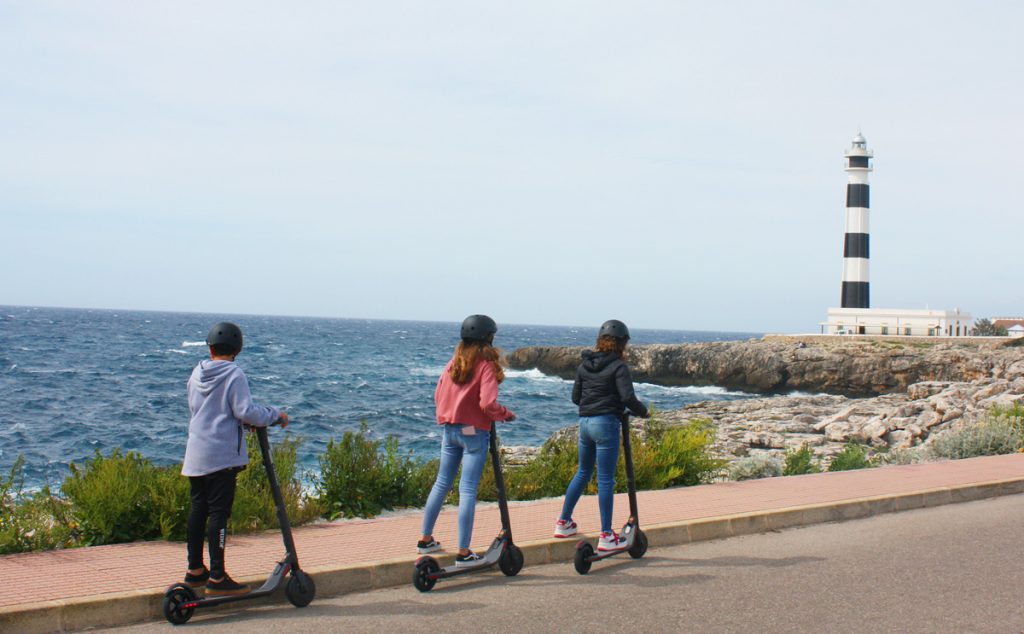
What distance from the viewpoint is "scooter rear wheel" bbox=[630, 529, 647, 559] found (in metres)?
7.86

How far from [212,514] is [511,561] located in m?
2.24

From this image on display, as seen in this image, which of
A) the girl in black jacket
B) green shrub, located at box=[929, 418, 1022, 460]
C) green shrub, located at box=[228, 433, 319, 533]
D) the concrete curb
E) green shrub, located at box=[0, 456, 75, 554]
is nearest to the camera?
the concrete curb

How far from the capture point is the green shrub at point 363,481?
9625 millimetres

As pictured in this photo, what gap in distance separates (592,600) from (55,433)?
83.2 ft

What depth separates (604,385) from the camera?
758 centimetres

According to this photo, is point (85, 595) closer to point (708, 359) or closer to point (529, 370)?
point (708, 359)

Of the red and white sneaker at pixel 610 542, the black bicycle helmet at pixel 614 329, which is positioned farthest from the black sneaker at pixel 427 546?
the black bicycle helmet at pixel 614 329

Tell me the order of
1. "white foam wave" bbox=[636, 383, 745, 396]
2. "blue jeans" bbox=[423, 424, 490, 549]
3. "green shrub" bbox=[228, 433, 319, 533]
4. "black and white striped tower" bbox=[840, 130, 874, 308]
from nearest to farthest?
"blue jeans" bbox=[423, 424, 490, 549] → "green shrub" bbox=[228, 433, 319, 533] → "white foam wave" bbox=[636, 383, 745, 396] → "black and white striped tower" bbox=[840, 130, 874, 308]

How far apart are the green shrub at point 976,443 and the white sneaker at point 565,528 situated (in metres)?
9.98

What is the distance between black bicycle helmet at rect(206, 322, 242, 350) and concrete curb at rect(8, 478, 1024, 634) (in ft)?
5.08

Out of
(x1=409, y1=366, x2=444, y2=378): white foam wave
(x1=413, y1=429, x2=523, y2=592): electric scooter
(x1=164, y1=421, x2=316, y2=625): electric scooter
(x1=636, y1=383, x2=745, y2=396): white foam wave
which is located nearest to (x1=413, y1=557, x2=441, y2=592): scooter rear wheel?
(x1=413, y1=429, x2=523, y2=592): electric scooter

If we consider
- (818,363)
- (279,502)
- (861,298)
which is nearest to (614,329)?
(279,502)

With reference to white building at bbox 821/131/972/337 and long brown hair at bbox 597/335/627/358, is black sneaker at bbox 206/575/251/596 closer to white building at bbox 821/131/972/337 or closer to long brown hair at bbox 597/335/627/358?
long brown hair at bbox 597/335/627/358

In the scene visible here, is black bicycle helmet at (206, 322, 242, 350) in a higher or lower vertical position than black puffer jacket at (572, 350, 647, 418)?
higher
